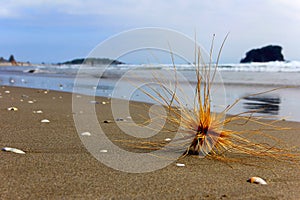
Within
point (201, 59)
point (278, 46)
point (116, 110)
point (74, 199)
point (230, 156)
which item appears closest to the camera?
point (74, 199)

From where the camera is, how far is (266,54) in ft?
105

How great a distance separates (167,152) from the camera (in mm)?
2707

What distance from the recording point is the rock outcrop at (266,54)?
31.2 m

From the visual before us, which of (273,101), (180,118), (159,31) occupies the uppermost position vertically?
(159,31)

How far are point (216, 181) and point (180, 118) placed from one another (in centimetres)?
74

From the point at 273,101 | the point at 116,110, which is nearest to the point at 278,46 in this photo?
the point at 273,101

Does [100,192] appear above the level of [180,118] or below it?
below

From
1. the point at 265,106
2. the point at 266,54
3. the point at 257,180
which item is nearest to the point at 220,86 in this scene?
the point at 265,106

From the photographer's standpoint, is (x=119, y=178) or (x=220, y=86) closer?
(x=119, y=178)

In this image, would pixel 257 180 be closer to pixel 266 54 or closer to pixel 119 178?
pixel 119 178

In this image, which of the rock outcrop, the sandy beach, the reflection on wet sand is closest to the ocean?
the reflection on wet sand

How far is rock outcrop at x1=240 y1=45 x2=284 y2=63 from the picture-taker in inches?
1230

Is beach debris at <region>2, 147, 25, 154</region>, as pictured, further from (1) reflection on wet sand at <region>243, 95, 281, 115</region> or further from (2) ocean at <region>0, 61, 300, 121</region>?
(1) reflection on wet sand at <region>243, 95, 281, 115</region>

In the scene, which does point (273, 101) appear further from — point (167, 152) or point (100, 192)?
point (100, 192)
